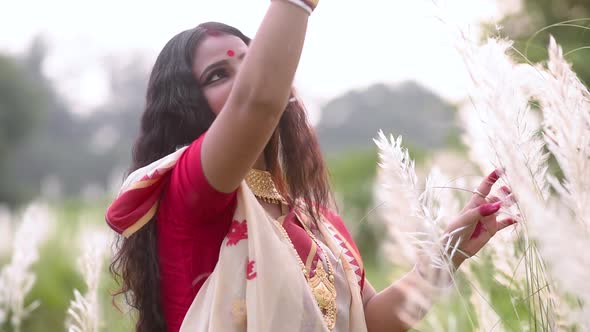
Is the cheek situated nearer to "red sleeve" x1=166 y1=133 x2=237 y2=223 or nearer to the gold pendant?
"red sleeve" x1=166 y1=133 x2=237 y2=223

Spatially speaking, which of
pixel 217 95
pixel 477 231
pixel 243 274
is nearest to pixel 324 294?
pixel 243 274

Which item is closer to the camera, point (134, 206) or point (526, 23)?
point (134, 206)

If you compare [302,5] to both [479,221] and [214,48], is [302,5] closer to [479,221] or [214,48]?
[214,48]

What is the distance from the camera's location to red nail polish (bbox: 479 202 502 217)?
1.36m

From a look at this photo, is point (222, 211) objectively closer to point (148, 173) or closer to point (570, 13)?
point (148, 173)

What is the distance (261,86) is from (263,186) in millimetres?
487

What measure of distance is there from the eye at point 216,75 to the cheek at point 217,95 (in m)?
0.02

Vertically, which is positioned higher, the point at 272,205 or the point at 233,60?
the point at 233,60

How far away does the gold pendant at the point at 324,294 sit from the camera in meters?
1.49

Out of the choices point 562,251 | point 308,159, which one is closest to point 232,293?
point 308,159

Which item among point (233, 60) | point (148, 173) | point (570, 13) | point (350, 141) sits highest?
point (350, 141)

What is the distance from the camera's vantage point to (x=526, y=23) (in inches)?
169

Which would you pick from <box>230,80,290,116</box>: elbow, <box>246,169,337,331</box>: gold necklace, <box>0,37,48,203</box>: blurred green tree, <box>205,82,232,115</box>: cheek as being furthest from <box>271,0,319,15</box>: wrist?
<box>0,37,48,203</box>: blurred green tree

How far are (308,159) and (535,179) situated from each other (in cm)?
63
